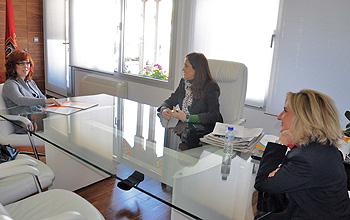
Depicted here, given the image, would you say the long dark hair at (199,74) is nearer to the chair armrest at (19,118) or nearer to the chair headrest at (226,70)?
the chair headrest at (226,70)

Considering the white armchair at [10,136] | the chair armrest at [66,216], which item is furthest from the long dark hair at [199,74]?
the chair armrest at [66,216]

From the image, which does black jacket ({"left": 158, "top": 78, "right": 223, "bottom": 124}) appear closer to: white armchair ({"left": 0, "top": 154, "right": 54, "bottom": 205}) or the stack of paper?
the stack of paper

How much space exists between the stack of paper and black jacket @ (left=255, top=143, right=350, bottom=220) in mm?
592

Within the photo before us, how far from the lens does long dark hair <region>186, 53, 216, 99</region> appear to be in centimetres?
266

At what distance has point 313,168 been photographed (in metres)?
1.20

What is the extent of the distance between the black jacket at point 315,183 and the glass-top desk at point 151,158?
20 centimetres

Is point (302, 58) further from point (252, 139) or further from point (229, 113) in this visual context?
point (252, 139)

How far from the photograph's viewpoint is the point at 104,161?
167cm

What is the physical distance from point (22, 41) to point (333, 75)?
523cm

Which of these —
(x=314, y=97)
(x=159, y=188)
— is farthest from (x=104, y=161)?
(x=314, y=97)

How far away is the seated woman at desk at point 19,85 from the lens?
2633 mm

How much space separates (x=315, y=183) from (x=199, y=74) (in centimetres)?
161

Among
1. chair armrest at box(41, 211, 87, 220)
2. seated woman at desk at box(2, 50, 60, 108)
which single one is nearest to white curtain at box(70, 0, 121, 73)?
seated woman at desk at box(2, 50, 60, 108)

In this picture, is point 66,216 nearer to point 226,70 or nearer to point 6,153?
point 6,153
